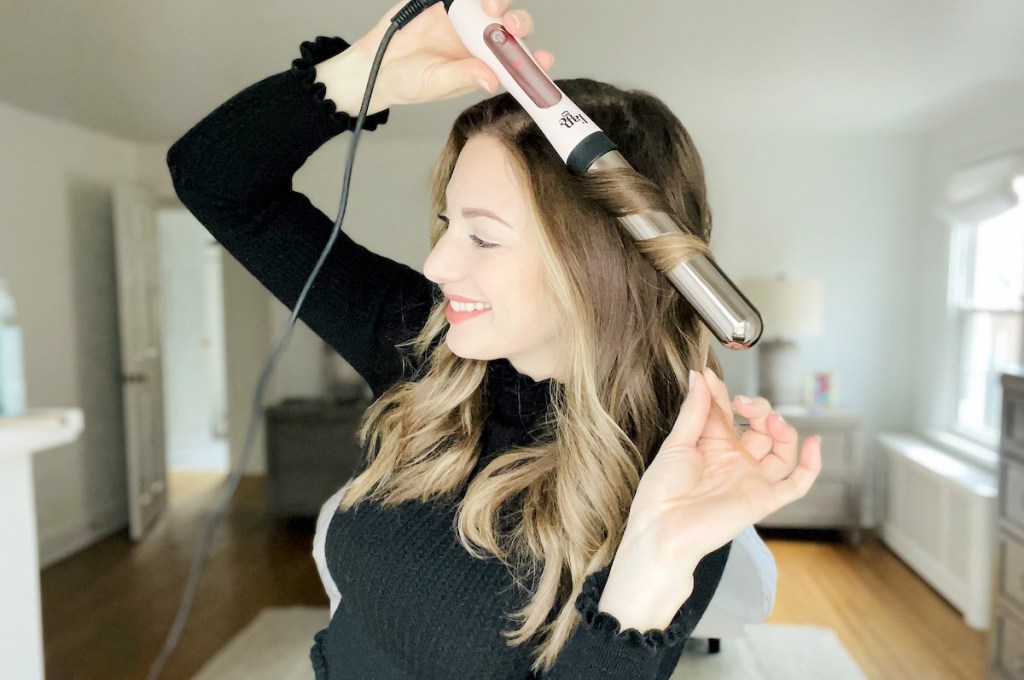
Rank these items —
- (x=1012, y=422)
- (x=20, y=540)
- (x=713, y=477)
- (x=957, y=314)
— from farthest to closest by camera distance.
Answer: (x=957, y=314), (x=1012, y=422), (x=20, y=540), (x=713, y=477)

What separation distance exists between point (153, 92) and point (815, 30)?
75.2 inches

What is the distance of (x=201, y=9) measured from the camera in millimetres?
1468

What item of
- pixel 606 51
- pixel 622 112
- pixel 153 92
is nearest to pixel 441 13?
pixel 622 112

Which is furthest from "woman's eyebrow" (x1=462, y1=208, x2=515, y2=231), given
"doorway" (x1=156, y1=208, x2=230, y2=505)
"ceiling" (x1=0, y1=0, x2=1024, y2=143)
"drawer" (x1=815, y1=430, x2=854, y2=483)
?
"doorway" (x1=156, y1=208, x2=230, y2=505)

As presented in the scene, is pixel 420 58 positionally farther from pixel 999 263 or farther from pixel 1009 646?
pixel 999 263

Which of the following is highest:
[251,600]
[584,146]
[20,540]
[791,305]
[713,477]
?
[584,146]

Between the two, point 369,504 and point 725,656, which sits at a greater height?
point 369,504

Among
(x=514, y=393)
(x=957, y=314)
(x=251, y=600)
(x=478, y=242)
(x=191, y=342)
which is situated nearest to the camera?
(x=478, y=242)

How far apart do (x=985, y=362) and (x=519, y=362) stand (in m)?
2.48

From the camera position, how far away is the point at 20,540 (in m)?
0.93

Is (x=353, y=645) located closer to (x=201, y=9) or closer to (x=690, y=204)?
(x=690, y=204)

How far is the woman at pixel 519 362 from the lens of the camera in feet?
1.48

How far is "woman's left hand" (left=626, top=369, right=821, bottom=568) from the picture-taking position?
40cm

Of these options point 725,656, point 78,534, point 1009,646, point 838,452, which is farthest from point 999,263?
point 78,534
